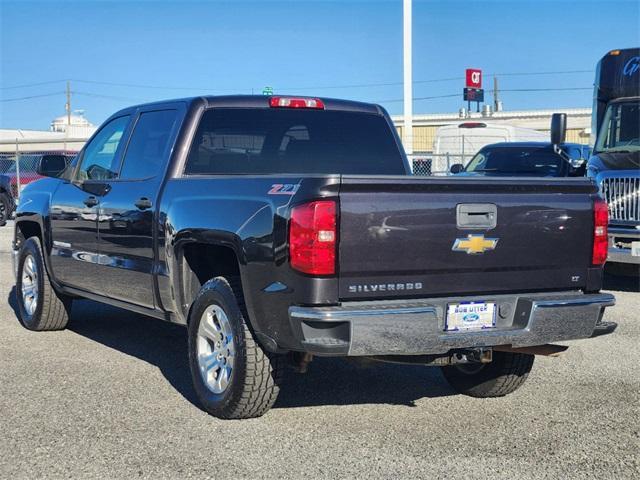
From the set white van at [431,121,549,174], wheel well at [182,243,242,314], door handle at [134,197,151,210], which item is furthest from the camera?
white van at [431,121,549,174]

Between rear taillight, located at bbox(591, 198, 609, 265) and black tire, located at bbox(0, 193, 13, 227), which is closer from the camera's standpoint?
rear taillight, located at bbox(591, 198, 609, 265)

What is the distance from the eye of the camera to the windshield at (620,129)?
11977mm

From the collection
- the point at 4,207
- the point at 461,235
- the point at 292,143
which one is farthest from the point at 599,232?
the point at 4,207

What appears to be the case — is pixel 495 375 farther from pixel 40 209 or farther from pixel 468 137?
pixel 468 137

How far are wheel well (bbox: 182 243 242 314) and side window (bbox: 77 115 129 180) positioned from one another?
1378 millimetres

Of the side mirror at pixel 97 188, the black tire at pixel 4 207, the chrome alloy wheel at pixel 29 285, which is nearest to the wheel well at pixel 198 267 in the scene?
the side mirror at pixel 97 188

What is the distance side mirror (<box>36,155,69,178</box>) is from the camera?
7625 millimetres

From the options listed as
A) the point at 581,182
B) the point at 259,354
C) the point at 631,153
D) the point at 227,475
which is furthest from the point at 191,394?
the point at 631,153

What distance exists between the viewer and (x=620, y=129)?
12195 mm

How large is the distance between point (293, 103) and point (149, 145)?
1.08 metres

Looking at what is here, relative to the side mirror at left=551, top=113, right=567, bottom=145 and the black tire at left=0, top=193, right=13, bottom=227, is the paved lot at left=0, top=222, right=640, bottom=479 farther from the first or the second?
the black tire at left=0, top=193, right=13, bottom=227

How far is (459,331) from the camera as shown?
4.77 meters

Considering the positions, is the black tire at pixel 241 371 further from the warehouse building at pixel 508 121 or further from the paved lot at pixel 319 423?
the warehouse building at pixel 508 121

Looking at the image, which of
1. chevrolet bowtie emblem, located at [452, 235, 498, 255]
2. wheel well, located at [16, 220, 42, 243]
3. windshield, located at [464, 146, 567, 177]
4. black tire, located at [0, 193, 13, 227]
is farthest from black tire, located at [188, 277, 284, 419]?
black tire, located at [0, 193, 13, 227]
